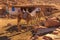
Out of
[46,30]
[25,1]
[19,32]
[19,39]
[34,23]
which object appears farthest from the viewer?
[25,1]

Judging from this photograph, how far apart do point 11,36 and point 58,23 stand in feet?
9.20

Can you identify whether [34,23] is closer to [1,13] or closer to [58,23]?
[58,23]

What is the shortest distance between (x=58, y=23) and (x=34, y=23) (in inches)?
77.2

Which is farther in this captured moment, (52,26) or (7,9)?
(7,9)

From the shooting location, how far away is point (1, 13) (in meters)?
17.9

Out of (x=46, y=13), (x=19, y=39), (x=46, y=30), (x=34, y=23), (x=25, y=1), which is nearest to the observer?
(x=19, y=39)

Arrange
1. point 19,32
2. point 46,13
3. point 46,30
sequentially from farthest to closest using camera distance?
point 46,13 < point 19,32 < point 46,30

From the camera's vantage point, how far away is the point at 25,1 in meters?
Result: 22.3

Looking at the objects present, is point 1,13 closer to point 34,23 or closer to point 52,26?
point 34,23

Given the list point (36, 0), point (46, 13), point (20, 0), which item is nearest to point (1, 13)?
point (46, 13)

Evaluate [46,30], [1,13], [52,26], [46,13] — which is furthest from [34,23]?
[1,13]

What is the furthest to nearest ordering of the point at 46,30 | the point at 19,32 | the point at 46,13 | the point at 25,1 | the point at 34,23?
the point at 25,1 < the point at 46,13 < the point at 34,23 < the point at 19,32 < the point at 46,30

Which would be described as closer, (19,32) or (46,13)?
(19,32)

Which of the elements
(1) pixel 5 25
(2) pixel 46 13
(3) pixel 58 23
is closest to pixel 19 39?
(3) pixel 58 23
